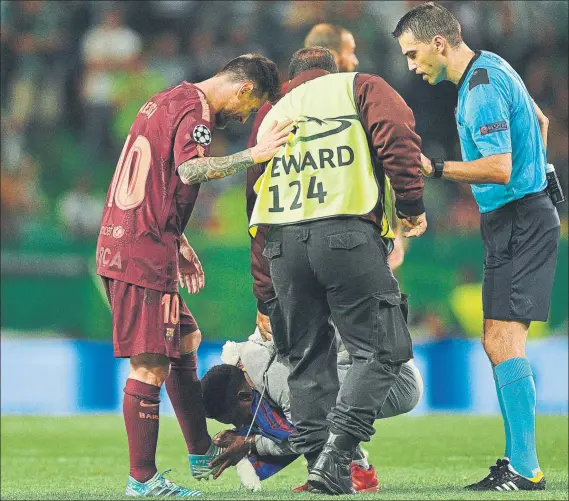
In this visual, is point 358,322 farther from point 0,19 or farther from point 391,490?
point 0,19

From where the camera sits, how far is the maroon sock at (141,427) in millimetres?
4676

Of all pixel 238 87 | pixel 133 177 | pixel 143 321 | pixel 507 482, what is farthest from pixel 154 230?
pixel 507 482

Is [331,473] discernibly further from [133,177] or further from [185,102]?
[185,102]

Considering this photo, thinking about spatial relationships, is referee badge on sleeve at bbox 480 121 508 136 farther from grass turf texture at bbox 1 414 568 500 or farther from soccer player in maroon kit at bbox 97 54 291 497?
grass turf texture at bbox 1 414 568 500

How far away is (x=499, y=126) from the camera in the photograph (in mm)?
4848

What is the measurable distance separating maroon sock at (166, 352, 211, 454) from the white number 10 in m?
0.82

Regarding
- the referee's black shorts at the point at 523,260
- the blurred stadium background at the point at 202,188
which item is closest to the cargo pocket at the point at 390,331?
the referee's black shorts at the point at 523,260

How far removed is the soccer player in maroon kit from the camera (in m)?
4.62

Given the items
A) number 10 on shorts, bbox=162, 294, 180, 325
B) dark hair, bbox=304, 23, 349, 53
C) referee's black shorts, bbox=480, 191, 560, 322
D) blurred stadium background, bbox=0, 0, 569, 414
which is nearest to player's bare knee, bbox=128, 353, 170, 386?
number 10 on shorts, bbox=162, 294, 180, 325

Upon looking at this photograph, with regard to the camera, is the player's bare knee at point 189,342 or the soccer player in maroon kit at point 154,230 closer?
the soccer player in maroon kit at point 154,230

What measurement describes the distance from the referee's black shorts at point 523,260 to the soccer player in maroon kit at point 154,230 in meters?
1.22

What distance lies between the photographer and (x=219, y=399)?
17.4ft

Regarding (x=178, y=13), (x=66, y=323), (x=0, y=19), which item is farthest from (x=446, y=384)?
(x=0, y=19)

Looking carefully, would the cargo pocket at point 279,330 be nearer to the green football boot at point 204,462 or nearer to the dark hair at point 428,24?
the green football boot at point 204,462
